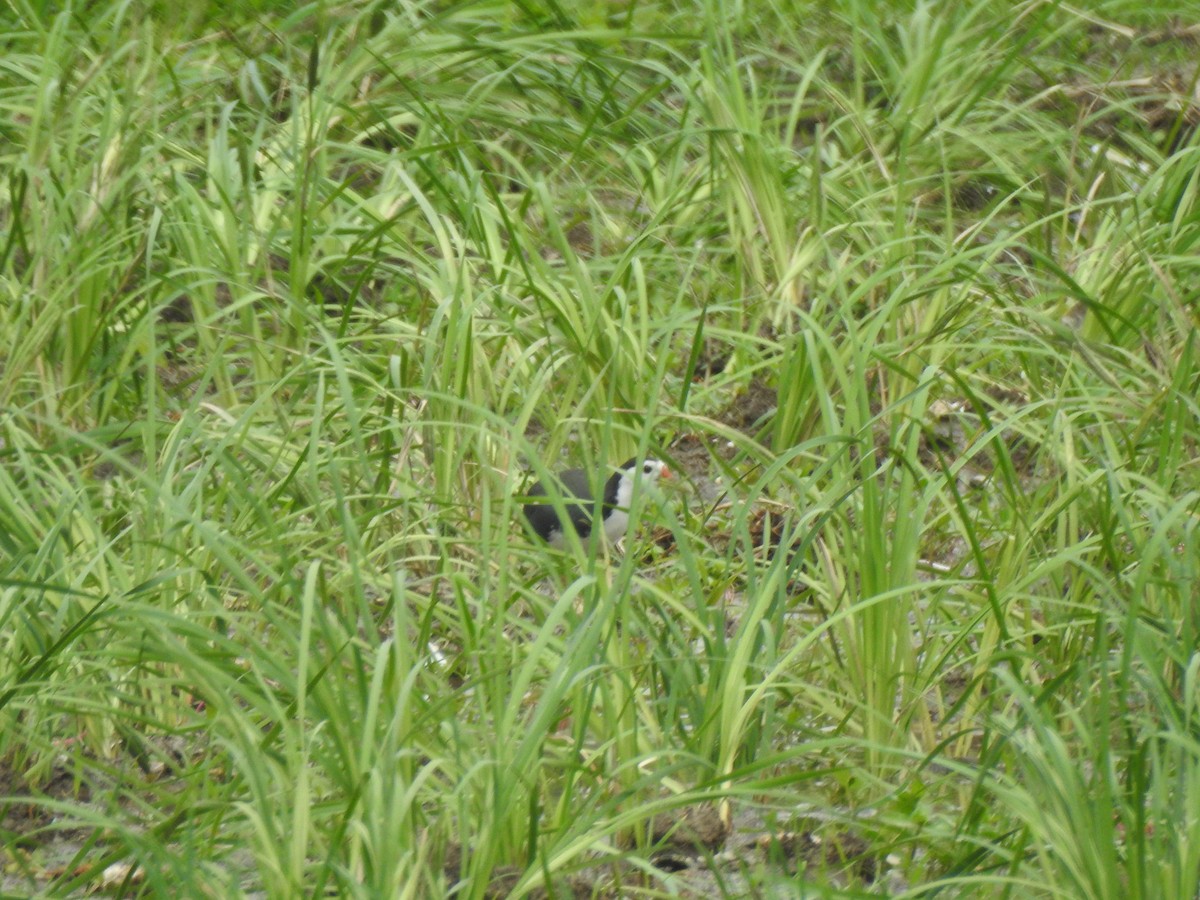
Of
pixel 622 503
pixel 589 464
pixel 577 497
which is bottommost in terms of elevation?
pixel 622 503

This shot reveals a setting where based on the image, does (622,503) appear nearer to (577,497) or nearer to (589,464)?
(577,497)

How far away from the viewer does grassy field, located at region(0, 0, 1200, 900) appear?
276 centimetres

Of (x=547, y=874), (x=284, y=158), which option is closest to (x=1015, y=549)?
(x=547, y=874)

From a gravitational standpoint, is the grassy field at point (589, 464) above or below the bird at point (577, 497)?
above

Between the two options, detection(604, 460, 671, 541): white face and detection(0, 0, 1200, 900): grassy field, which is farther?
detection(604, 460, 671, 541): white face

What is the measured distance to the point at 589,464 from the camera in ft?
12.1

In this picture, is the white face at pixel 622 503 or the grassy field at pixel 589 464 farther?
the white face at pixel 622 503

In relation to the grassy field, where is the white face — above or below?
below

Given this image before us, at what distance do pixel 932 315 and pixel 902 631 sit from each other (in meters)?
1.49

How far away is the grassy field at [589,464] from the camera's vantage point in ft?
9.04

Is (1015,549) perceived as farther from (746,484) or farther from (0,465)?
(0,465)

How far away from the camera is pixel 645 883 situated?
9.61 ft

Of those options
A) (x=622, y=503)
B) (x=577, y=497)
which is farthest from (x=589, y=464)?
(x=622, y=503)

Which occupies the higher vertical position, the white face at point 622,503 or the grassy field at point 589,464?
the grassy field at point 589,464
